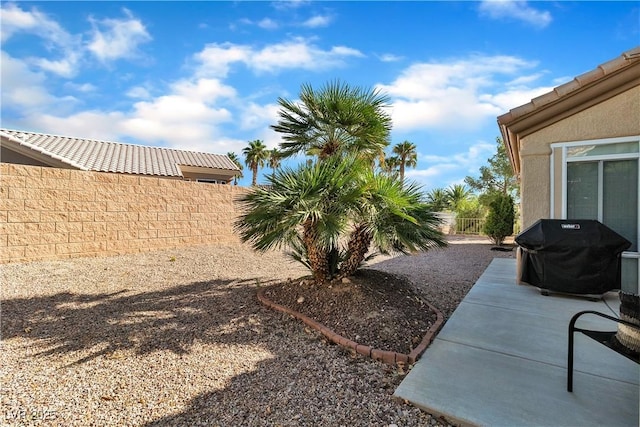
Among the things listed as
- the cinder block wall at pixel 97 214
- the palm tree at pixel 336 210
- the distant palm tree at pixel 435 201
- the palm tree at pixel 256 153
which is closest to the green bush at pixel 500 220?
the distant palm tree at pixel 435 201

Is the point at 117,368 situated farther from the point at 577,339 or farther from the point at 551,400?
the point at 577,339

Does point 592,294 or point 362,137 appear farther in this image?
point 362,137

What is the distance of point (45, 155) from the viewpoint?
1295 cm

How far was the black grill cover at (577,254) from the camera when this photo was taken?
5645 millimetres

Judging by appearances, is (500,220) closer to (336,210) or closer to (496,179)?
(336,210)

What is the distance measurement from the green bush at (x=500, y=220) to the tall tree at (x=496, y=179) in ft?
33.9

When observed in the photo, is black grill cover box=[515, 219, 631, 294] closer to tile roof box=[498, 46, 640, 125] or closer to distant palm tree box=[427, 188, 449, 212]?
distant palm tree box=[427, 188, 449, 212]

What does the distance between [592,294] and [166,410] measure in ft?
23.2

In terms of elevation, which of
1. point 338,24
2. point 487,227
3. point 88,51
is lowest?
point 487,227

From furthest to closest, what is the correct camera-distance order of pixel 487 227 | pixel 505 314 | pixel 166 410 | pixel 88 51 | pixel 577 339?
pixel 487 227 < pixel 88 51 < pixel 505 314 < pixel 577 339 < pixel 166 410

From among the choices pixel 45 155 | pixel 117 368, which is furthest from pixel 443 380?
pixel 45 155

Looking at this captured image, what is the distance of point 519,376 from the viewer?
3229 mm

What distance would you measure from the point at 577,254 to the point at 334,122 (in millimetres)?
5080

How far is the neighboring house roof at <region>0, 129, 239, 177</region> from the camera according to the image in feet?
43.1
